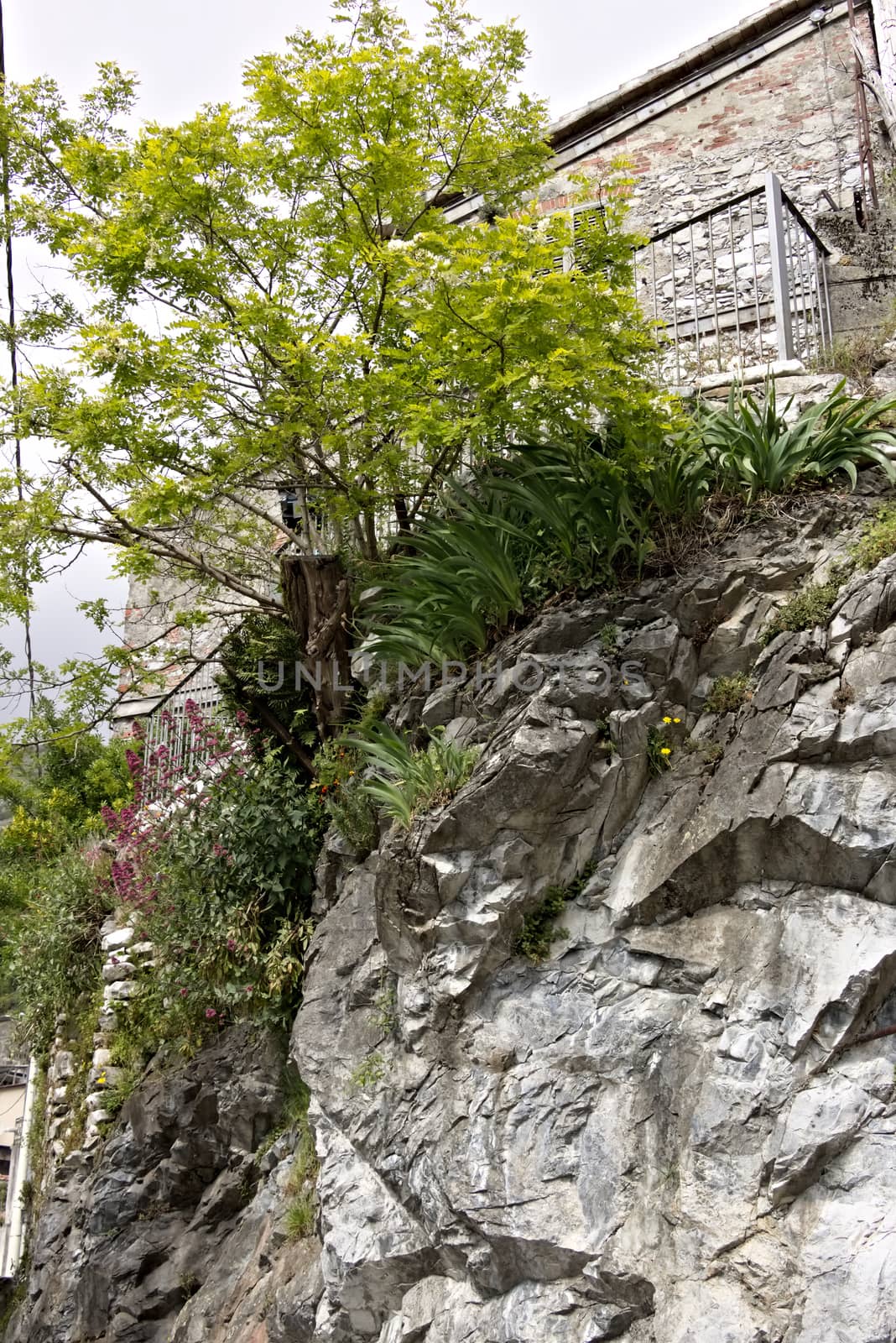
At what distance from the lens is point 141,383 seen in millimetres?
7270

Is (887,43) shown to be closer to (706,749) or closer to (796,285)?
(796,285)

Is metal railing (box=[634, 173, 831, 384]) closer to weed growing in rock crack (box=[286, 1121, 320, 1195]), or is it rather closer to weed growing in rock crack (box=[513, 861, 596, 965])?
weed growing in rock crack (box=[513, 861, 596, 965])

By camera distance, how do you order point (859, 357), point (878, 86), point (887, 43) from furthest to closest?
1. point (878, 86)
2. point (887, 43)
3. point (859, 357)

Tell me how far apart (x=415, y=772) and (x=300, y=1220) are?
2.86 m

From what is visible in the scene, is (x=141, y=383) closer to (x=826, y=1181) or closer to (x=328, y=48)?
(x=328, y=48)

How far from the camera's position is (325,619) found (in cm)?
812

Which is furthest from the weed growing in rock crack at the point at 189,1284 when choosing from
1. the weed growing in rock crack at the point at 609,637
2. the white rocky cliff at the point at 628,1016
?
the weed growing in rock crack at the point at 609,637

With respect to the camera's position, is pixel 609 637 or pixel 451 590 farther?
pixel 451 590

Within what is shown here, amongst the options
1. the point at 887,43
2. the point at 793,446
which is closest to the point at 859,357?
the point at 793,446

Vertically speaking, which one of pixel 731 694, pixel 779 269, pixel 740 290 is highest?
pixel 740 290

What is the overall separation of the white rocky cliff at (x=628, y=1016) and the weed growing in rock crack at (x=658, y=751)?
0.03 meters

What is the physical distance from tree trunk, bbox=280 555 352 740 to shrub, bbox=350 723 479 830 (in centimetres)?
115

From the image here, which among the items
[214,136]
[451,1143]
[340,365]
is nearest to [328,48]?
[214,136]

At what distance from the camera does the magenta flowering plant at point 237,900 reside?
7.81 m
